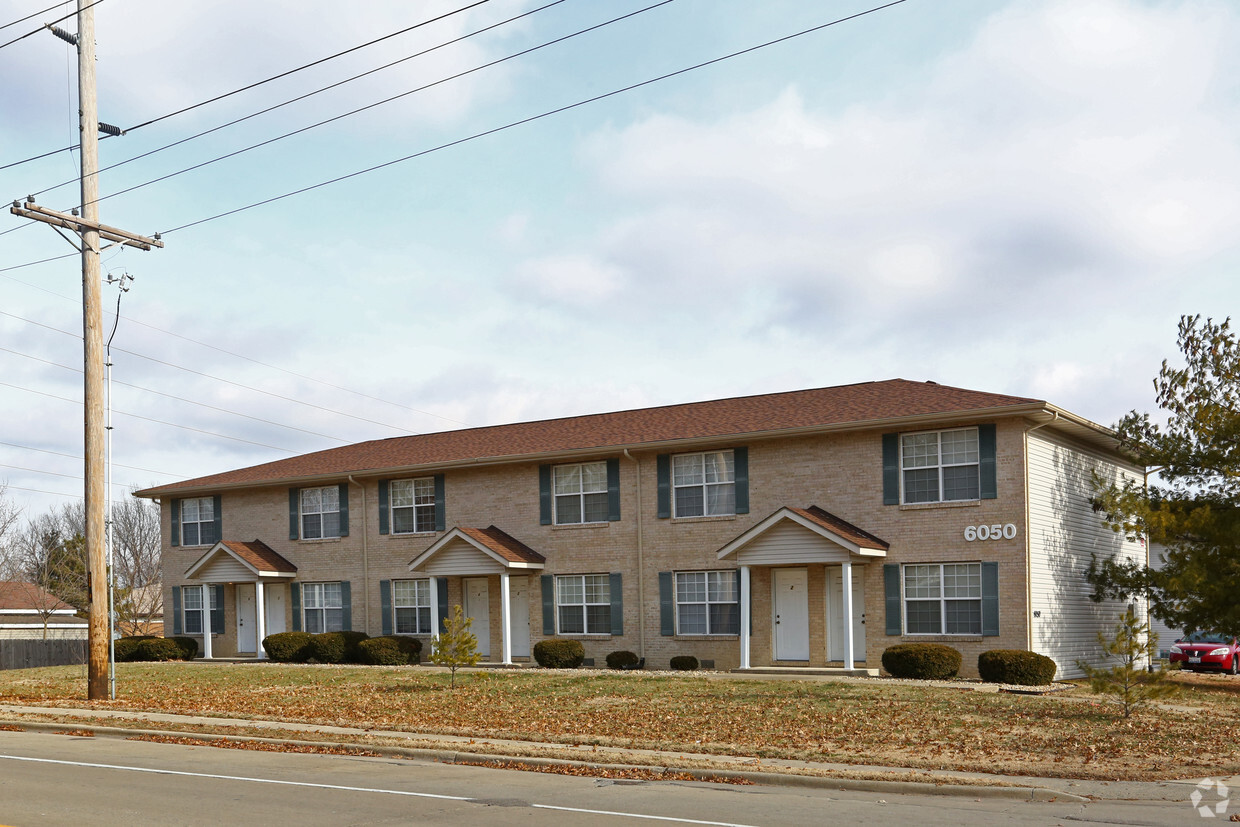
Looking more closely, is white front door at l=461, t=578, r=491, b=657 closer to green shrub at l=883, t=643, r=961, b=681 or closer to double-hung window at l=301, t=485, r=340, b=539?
double-hung window at l=301, t=485, r=340, b=539

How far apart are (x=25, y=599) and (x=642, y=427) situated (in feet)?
153

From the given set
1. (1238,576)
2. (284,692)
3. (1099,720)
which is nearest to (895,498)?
(1238,576)

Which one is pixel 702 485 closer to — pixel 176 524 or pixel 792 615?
pixel 792 615

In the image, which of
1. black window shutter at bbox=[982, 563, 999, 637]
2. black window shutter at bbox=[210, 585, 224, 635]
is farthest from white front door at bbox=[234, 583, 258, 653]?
black window shutter at bbox=[982, 563, 999, 637]

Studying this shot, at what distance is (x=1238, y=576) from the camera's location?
79.2ft

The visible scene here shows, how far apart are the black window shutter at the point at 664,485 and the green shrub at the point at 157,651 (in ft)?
57.9

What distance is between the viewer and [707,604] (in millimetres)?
29562

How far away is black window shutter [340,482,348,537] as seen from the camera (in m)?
36.3

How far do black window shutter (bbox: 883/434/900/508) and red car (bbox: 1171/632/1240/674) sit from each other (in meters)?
9.30

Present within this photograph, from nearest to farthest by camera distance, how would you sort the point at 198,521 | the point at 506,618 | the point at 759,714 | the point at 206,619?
the point at 759,714, the point at 506,618, the point at 206,619, the point at 198,521

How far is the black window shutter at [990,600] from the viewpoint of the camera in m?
25.7

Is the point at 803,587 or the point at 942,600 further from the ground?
the point at 803,587

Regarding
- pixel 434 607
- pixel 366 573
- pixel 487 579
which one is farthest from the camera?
pixel 366 573

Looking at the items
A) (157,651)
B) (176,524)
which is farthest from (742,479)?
(176,524)
